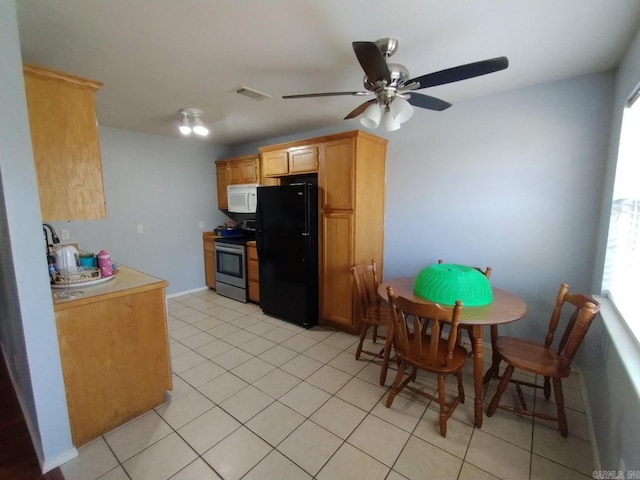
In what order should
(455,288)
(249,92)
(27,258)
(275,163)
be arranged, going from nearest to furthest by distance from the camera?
(27,258) < (455,288) < (249,92) < (275,163)

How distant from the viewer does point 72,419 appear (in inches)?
64.3

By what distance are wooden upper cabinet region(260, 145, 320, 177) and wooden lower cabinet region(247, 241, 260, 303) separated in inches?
41.7

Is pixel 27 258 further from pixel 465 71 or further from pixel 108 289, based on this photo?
pixel 465 71

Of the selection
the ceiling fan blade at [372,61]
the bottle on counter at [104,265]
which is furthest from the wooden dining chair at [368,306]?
the bottle on counter at [104,265]

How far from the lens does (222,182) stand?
4.74 m

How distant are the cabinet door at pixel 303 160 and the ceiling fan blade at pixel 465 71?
5.40 ft

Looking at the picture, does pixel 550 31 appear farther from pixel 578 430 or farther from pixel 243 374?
pixel 243 374

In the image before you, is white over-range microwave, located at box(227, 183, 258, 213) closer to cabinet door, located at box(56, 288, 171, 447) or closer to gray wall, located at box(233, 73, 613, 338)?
gray wall, located at box(233, 73, 613, 338)

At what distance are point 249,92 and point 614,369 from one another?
10.1ft

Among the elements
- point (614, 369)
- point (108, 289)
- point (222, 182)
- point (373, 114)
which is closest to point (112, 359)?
point (108, 289)

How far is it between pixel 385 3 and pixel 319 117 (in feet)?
6.28

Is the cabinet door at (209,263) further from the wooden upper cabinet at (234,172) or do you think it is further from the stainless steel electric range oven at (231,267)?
the wooden upper cabinet at (234,172)

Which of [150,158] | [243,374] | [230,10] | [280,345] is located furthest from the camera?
[150,158]

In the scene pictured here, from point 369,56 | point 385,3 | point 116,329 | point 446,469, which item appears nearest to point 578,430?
point 446,469
